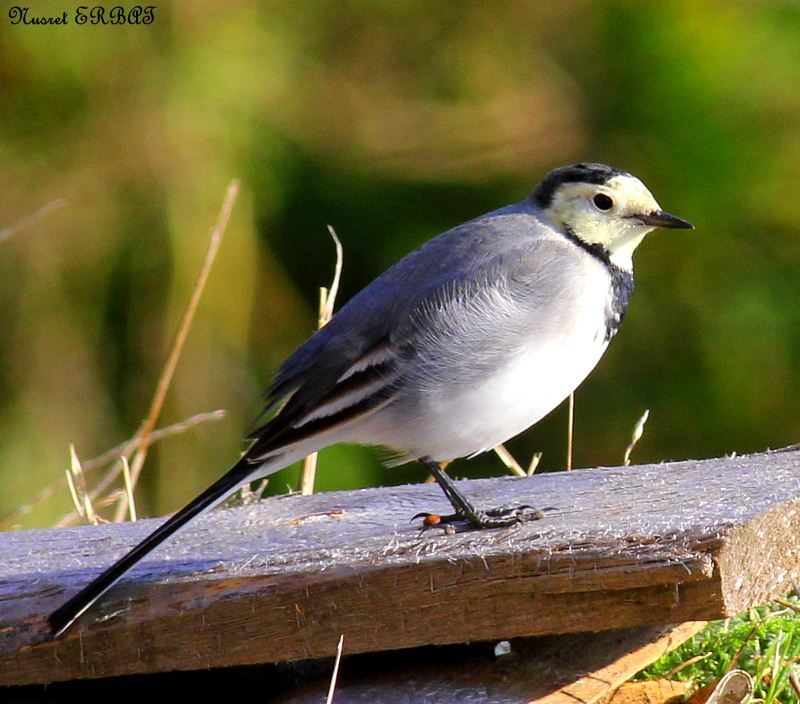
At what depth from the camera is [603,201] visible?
11.4 ft

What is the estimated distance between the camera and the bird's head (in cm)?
345

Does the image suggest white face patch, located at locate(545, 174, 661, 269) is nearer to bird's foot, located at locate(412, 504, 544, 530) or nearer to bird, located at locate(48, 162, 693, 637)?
bird, located at locate(48, 162, 693, 637)

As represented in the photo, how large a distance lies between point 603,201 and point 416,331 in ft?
2.51

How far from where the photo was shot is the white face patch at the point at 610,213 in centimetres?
345

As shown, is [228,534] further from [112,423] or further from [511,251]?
[112,423]

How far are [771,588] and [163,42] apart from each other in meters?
4.93

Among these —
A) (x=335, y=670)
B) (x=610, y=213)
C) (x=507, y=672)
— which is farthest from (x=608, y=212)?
(x=335, y=670)

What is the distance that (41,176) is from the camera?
21.2 ft

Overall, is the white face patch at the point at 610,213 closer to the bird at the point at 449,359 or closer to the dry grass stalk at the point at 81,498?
the bird at the point at 449,359

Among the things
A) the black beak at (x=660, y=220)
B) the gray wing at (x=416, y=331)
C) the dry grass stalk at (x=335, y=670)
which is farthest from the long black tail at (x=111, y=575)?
the black beak at (x=660, y=220)

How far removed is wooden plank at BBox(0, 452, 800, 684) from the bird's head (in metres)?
0.76

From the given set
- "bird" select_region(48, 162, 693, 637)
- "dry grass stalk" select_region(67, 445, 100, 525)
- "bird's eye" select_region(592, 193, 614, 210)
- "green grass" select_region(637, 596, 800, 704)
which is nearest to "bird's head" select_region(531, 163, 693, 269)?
"bird's eye" select_region(592, 193, 614, 210)

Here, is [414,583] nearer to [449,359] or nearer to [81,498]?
[449,359]

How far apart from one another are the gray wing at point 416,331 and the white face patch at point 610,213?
9.6 inches
